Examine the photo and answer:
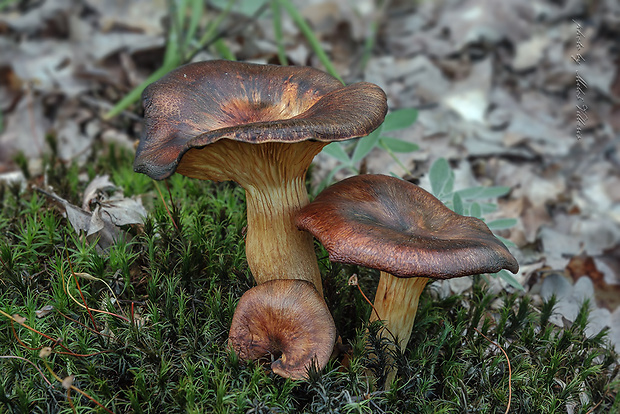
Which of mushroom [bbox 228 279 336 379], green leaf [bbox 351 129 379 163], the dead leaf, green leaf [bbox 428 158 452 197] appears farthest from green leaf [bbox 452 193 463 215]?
the dead leaf

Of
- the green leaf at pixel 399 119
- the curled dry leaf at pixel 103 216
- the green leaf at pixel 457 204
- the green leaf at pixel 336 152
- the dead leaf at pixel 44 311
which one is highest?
the green leaf at pixel 399 119

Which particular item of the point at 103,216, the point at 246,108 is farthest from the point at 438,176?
the point at 103,216

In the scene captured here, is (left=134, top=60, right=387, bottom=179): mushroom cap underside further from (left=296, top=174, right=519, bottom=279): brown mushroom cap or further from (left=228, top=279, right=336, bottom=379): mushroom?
(left=228, top=279, right=336, bottom=379): mushroom

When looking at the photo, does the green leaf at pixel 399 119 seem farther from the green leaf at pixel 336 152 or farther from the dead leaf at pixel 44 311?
the dead leaf at pixel 44 311

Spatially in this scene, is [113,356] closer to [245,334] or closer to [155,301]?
[155,301]

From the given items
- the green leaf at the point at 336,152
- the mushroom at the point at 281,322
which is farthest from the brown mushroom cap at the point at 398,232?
the green leaf at the point at 336,152

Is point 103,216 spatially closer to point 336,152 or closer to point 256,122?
point 256,122
